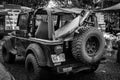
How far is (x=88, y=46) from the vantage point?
436 cm

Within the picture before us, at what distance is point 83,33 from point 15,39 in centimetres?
279

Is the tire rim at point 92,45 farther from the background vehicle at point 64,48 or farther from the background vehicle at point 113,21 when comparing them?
the background vehicle at point 113,21

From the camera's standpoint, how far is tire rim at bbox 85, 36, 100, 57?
431 centimetres

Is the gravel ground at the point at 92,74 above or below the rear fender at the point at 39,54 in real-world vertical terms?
below

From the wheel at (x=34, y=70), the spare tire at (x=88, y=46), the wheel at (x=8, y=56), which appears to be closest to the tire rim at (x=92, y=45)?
the spare tire at (x=88, y=46)

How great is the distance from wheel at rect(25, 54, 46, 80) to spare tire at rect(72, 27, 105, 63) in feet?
3.09

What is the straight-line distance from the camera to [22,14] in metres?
6.05

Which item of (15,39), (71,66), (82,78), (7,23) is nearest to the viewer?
(71,66)

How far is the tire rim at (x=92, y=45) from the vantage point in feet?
14.1

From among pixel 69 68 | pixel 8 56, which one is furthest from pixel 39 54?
pixel 8 56

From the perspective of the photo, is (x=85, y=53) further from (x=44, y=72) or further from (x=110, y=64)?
(x=110, y=64)

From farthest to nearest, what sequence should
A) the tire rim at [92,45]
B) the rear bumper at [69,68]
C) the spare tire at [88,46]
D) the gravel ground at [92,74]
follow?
the gravel ground at [92,74] < the tire rim at [92,45] < the rear bumper at [69,68] < the spare tire at [88,46]

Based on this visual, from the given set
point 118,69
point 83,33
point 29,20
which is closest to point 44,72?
point 83,33

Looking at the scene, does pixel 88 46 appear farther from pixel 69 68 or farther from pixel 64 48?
pixel 69 68
